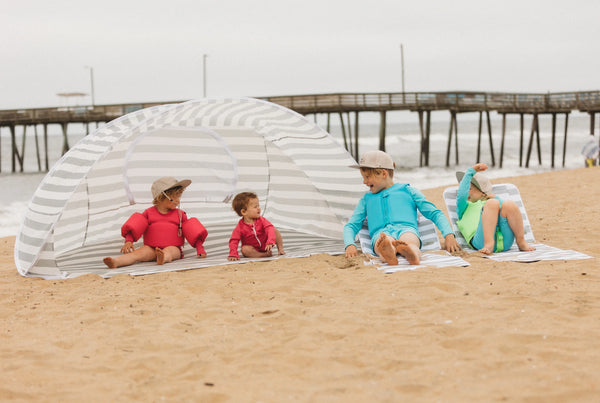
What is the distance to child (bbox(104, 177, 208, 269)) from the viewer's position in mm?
5895

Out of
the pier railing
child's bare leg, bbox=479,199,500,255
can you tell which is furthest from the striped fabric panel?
the pier railing

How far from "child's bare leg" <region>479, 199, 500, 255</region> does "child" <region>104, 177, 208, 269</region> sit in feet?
8.40

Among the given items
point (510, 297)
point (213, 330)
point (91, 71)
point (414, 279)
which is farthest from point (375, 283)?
point (91, 71)

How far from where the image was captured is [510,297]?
4.04 m

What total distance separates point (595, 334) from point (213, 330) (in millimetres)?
2071

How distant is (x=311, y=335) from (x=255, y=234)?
98.0 inches

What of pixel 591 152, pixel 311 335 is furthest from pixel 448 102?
pixel 311 335

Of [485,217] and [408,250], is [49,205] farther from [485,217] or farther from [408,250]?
[485,217]

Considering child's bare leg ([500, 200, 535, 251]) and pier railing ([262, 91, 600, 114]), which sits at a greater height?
pier railing ([262, 91, 600, 114])

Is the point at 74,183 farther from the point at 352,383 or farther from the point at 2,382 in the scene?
the point at 352,383

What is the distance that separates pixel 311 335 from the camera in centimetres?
358

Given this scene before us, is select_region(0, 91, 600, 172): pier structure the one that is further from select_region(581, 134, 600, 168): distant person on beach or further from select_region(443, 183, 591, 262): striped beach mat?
select_region(443, 183, 591, 262): striped beach mat

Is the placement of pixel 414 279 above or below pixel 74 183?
below

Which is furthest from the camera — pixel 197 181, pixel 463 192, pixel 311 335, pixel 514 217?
pixel 197 181
